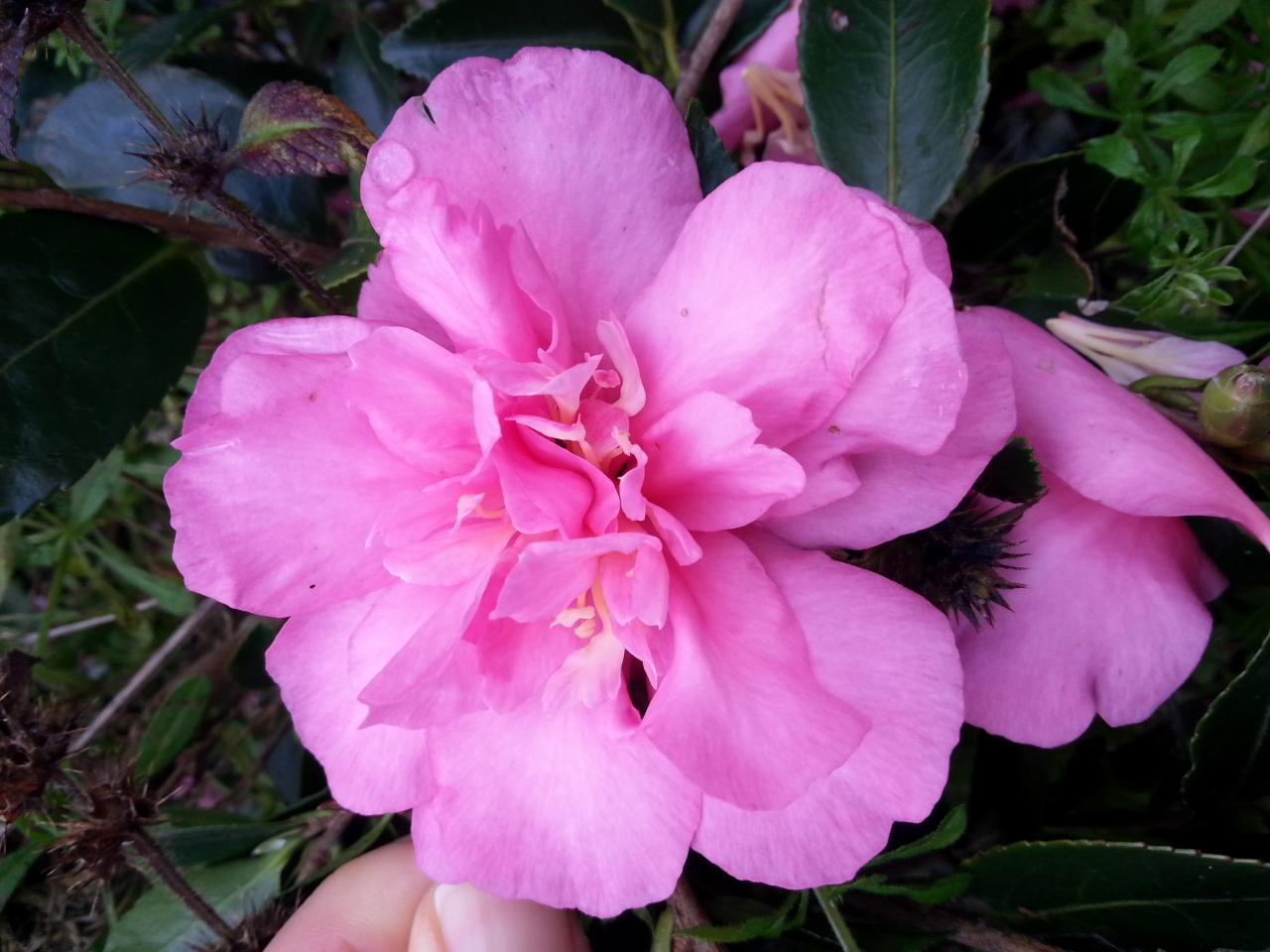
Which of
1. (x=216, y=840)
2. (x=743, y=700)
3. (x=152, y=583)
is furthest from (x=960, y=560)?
(x=152, y=583)

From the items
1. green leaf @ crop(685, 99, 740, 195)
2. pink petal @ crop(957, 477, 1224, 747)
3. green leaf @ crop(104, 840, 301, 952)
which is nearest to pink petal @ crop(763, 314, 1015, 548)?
pink petal @ crop(957, 477, 1224, 747)

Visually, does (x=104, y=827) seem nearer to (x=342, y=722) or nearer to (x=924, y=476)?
(x=342, y=722)

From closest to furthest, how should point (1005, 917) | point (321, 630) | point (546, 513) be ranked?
1. point (546, 513)
2. point (321, 630)
3. point (1005, 917)

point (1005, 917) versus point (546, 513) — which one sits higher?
point (546, 513)

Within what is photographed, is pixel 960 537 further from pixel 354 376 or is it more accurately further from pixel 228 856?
pixel 228 856

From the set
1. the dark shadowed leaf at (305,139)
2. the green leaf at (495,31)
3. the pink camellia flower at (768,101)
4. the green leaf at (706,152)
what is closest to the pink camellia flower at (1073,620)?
the green leaf at (706,152)

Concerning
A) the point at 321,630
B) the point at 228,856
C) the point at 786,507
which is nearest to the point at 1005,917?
the point at 786,507

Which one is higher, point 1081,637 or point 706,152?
point 706,152
